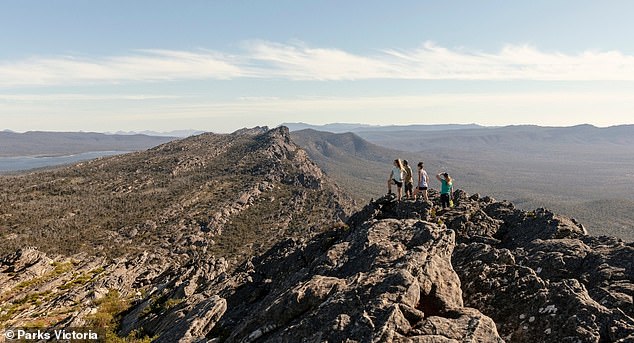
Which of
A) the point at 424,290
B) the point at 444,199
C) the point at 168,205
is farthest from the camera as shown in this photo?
the point at 168,205

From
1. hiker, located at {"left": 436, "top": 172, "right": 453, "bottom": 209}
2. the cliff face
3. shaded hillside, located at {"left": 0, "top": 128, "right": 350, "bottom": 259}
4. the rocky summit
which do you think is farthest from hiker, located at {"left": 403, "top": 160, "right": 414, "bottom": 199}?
shaded hillside, located at {"left": 0, "top": 128, "right": 350, "bottom": 259}

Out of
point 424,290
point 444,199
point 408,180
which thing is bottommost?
point 424,290

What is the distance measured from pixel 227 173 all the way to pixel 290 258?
142238 millimetres

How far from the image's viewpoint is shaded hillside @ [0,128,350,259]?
9169 cm

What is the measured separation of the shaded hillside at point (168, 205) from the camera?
91.7 m

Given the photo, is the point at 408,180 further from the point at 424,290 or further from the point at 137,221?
the point at 137,221

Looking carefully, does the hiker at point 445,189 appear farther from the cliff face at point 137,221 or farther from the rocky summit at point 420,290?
the cliff face at point 137,221

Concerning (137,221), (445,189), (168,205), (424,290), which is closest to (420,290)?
(424,290)

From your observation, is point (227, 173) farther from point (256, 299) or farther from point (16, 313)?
point (256, 299)

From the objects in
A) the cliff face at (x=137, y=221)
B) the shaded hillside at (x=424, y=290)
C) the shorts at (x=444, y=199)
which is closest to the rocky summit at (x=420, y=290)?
the shaded hillside at (x=424, y=290)

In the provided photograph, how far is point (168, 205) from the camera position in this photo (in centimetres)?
12131

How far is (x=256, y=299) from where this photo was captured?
23.5 meters

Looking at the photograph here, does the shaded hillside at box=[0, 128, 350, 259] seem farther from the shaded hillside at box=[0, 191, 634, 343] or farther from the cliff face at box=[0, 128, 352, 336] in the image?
the shaded hillside at box=[0, 191, 634, 343]

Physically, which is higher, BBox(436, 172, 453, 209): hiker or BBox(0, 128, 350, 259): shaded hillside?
BBox(436, 172, 453, 209): hiker
